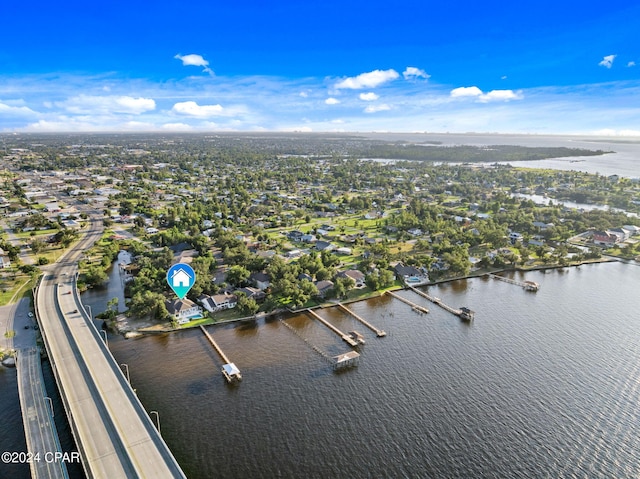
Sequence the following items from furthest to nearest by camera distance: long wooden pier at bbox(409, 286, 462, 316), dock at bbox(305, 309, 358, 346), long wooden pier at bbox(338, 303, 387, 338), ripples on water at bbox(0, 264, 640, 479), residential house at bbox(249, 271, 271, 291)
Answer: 1. residential house at bbox(249, 271, 271, 291)
2. long wooden pier at bbox(409, 286, 462, 316)
3. long wooden pier at bbox(338, 303, 387, 338)
4. dock at bbox(305, 309, 358, 346)
5. ripples on water at bbox(0, 264, 640, 479)

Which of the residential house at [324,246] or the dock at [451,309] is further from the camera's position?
the residential house at [324,246]

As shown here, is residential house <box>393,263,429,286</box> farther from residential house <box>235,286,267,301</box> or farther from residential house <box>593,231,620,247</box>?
residential house <box>593,231,620,247</box>

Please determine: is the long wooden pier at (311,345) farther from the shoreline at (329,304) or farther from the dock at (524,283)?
the dock at (524,283)

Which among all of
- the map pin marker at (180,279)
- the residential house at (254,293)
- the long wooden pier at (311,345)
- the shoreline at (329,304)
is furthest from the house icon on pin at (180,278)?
the long wooden pier at (311,345)

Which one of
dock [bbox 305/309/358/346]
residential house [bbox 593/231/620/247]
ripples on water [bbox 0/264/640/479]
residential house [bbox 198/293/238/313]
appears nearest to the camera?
ripples on water [bbox 0/264/640/479]

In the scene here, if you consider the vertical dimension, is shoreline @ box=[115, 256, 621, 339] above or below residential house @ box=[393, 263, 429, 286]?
below

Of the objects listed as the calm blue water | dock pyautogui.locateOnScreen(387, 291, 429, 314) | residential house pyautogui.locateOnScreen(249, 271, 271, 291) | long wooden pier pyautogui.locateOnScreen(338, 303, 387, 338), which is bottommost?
the calm blue water

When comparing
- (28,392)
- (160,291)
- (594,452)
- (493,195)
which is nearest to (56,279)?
(160,291)

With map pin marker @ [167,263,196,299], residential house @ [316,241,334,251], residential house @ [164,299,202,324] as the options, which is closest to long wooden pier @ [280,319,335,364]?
residential house @ [164,299,202,324]

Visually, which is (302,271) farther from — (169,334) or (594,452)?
(594,452)
